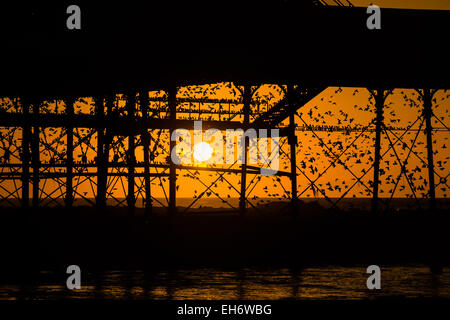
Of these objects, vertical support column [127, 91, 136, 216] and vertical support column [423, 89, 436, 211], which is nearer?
vertical support column [127, 91, 136, 216]

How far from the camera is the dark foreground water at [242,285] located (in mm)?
12305

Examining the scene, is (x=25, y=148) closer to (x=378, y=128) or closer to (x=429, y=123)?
(x=378, y=128)

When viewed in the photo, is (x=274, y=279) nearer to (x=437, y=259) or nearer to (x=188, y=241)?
(x=188, y=241)

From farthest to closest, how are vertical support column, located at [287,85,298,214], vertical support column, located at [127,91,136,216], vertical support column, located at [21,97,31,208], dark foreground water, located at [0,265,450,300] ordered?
vertical support column, located at [287,85,298,214], vertical support column, located at [127,91,136,216], vertical support column, located at [21,97,31,208], dark foreground water, located at [0,265,450,300]

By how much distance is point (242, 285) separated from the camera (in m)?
13.8

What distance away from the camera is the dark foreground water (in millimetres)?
12305

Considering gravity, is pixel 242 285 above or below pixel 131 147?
below

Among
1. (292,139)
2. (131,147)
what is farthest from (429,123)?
(131,147)

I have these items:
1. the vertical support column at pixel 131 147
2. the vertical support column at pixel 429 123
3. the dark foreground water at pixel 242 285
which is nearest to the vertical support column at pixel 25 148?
the vertical support column at pixel 131 147

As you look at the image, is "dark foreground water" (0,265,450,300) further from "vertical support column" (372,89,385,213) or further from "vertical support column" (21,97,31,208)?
"vertical support column" (372,89,385,213)

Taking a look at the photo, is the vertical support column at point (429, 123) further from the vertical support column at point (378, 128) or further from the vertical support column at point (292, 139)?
the vertical support column at point (292, 139)

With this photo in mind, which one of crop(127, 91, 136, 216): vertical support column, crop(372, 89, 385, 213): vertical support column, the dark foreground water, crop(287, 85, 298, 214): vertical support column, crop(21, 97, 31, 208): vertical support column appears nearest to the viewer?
the dark foreground water

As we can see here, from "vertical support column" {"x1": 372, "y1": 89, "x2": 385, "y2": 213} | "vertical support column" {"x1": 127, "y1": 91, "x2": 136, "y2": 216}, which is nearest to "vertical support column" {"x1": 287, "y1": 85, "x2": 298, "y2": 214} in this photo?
"vertical support column" {"x1": 372, "y1": 89, "x2": 385, "y2": 213}
